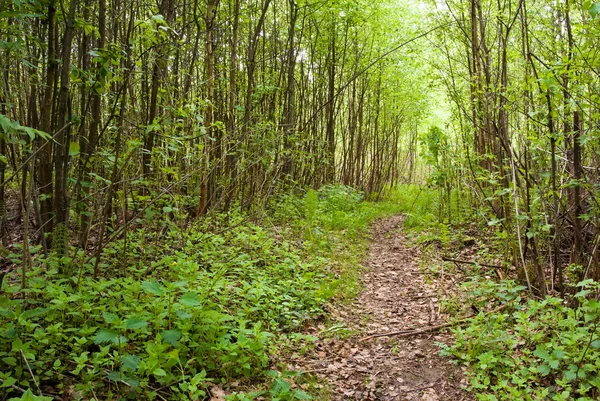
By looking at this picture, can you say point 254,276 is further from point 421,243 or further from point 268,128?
point 421,243

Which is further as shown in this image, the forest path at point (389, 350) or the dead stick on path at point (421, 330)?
the dead stick on path at point (421, 330)

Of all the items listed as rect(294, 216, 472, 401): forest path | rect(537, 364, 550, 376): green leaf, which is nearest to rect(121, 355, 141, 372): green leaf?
rect(294, 216, 472, 401): forest path

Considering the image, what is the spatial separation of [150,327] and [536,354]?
106 inches

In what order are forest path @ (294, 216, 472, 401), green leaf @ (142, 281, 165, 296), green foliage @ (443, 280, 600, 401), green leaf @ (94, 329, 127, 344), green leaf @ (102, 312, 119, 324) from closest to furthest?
1. green leaf @ (94, 329, 127, 344)
2. green leaf @ (102, 312, 119, 324)
3. green leaf @ (142, 281, 165, 296)
4. green foliage @ (443, 280, 600, 401)
5. forest path @ (294, 216, 472, 401)

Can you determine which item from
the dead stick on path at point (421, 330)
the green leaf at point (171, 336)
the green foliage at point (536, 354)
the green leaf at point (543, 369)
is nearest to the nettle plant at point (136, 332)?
the green leaf at point (171, 336)

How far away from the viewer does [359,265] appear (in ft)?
19.4

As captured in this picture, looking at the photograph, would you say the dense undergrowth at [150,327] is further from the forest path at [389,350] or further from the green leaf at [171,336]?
the forest path at [389,350]

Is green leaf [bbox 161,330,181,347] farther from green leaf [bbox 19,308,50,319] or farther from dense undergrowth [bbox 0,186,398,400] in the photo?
green leaf [bbox 19,308,50,319]

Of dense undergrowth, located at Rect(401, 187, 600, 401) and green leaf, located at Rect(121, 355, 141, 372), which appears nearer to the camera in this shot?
green leaf, located at Rect(121, 355, 141, 372)

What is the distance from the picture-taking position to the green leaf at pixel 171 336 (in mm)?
2523

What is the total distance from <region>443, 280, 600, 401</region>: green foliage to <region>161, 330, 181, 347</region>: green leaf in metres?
1.99

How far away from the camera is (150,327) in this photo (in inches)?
109

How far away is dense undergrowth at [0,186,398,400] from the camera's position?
91.0 inches

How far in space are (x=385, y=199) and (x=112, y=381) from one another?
1367cm
